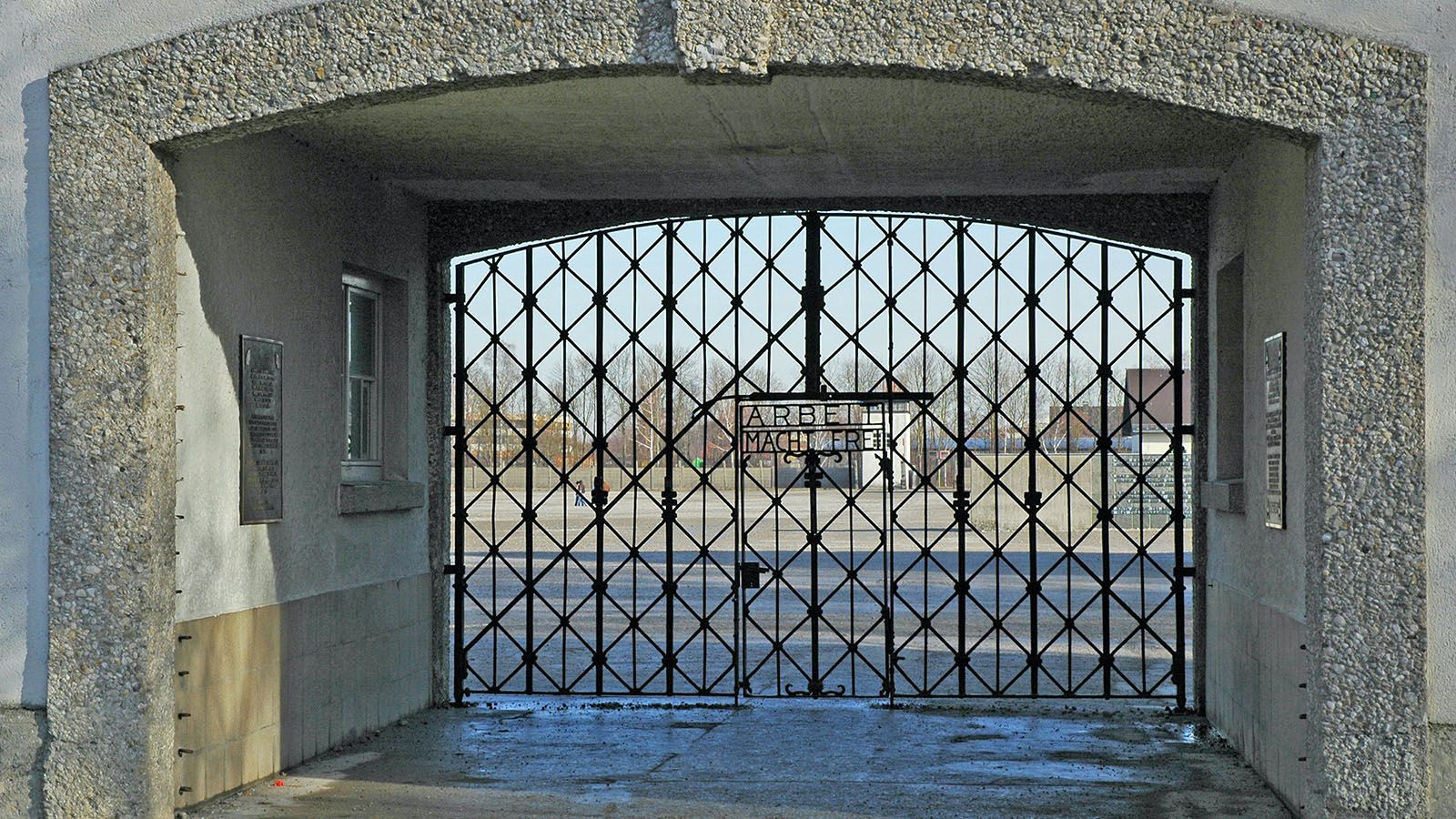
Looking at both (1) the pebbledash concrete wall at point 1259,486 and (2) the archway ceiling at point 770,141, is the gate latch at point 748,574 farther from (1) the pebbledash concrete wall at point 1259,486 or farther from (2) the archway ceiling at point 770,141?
(1) the pebbledash concrete wall at point 1259,486

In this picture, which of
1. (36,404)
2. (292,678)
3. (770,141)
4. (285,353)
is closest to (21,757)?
(36,404)

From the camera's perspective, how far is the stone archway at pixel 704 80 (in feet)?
17.7

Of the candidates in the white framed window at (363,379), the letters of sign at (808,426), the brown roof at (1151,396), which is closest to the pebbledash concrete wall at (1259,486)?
the brown roof at (1151,396)

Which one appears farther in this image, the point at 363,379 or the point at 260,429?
the point at 363,379

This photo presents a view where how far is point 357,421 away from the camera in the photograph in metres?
9.59

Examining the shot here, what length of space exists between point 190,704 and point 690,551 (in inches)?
870

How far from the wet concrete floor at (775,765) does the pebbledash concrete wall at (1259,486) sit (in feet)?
0.97

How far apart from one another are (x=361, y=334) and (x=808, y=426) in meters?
2.92

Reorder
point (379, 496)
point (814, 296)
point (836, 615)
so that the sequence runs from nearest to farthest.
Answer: point (379, 496)
point (814, 296)
point (836, 615)

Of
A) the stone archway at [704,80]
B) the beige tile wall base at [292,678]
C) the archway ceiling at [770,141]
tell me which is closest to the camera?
the stone archway at [704,80]

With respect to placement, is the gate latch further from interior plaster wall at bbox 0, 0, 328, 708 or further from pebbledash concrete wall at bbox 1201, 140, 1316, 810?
interior plaster wall at bbox 0, 0, 328, 708

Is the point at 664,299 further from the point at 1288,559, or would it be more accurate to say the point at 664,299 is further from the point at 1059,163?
the point at 1288,559

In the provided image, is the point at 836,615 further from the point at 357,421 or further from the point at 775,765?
the point at 775,765

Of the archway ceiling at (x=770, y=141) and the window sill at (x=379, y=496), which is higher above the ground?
the archway ceiling at (x=770, y=141)
